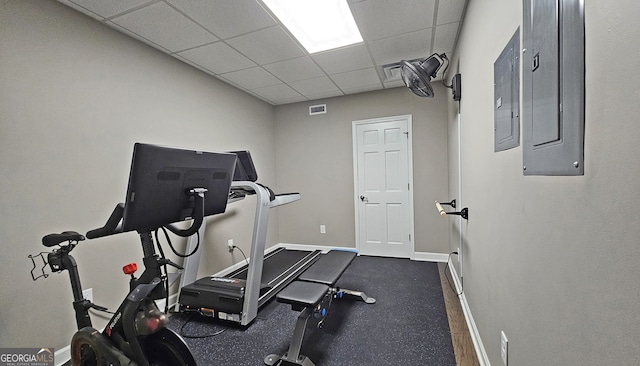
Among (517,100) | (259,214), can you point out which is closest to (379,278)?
(259,214)

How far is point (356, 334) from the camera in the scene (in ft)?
6.82

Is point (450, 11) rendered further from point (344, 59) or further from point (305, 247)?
point (305, 247)

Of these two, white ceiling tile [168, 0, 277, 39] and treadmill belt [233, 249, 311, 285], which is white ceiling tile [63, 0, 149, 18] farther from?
treadmill belt [233, 249, 311, 285]

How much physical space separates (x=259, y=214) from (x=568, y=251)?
81.3 inches

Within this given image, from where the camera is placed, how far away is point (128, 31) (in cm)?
221

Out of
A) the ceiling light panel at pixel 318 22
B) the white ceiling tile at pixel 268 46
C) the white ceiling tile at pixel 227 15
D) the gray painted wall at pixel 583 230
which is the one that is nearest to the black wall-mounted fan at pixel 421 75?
the ceiling light panel at pixel 318 22

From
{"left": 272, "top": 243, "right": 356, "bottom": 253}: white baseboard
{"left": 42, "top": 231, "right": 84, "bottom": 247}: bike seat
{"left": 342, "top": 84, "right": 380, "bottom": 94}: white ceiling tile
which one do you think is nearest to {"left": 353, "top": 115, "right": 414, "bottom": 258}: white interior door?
{"left": 342, "top": 84, "right": 380, "bottom": 94}: white ceiling tile

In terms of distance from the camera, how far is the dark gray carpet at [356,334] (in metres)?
1.82

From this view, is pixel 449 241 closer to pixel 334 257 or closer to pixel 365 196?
pixel 365 196

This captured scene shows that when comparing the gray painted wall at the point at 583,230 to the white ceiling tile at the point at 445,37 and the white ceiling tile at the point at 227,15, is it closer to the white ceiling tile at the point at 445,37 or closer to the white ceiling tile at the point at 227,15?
the white ceiling tile at the point at 445,37

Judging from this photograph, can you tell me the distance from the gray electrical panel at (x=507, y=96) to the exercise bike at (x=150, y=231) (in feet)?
4.55

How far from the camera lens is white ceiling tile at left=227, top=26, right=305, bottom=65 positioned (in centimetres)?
232

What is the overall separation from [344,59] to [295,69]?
0.61 meters

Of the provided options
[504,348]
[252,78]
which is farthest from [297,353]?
[252,78]
